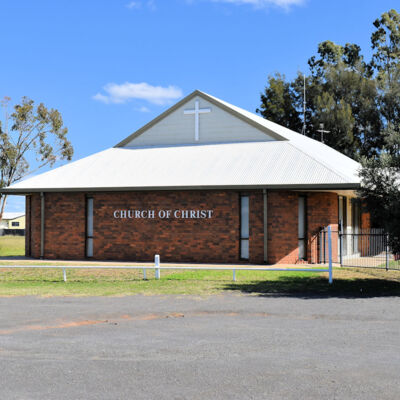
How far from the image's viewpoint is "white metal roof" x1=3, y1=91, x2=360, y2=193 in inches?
858

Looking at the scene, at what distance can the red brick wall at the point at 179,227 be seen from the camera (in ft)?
72.5

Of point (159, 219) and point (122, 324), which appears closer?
point (122, 324)

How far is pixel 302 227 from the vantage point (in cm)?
2275

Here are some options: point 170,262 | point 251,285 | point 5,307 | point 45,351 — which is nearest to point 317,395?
point 45,351

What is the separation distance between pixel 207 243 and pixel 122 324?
12256 mm

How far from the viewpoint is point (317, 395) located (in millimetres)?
6188

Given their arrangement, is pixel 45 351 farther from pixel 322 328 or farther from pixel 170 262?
pixel 170 262

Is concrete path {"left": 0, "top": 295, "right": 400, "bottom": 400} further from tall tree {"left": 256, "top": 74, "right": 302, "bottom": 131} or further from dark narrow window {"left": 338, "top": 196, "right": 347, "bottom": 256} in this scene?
tall tree {"left": 256, "top": 74, "right": 302, "bottom": 131}

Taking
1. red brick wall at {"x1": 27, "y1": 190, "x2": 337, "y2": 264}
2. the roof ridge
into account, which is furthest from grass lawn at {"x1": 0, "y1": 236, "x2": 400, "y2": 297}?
the roof ridge

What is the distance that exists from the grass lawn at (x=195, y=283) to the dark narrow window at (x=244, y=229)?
9.53ft

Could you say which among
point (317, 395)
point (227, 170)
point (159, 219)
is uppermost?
point (227, 170)

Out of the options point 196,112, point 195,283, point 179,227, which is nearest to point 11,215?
point 196,112

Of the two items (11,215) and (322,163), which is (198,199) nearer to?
(322,163)

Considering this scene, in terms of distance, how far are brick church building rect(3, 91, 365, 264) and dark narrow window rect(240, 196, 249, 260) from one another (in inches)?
1.5
